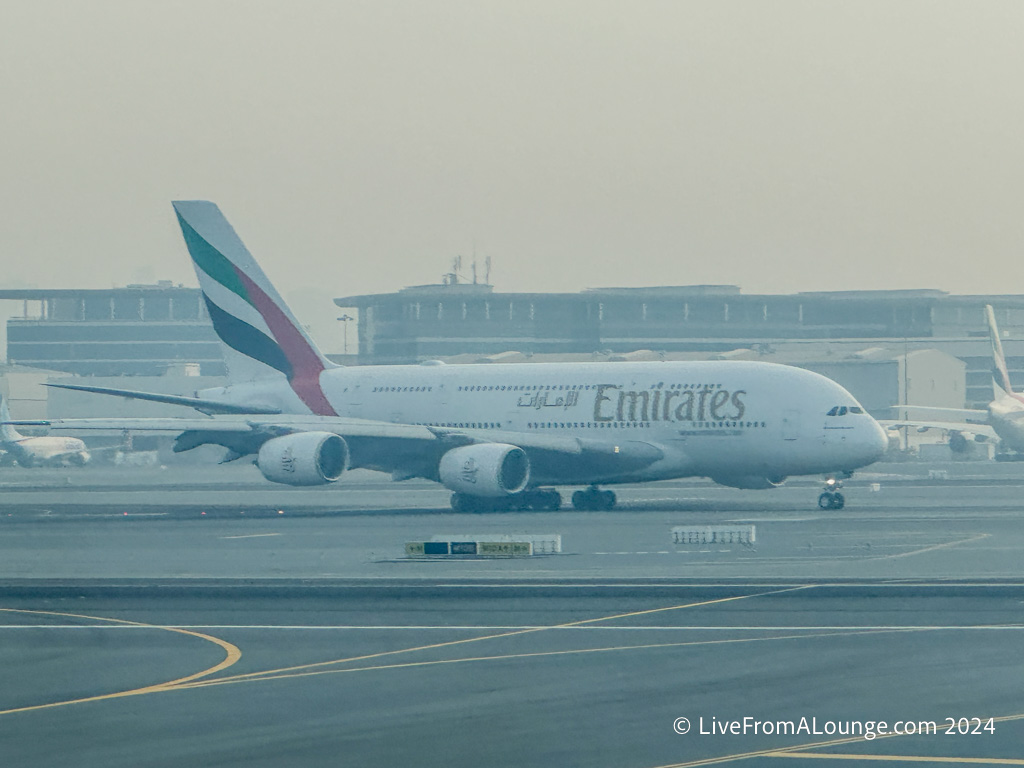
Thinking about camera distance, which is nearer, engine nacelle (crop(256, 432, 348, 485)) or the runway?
the runway

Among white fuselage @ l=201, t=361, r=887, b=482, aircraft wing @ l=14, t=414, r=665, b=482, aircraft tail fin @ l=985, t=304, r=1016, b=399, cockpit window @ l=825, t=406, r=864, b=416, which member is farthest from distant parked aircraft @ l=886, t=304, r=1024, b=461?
aircraft wing @ l=14, t=414, r=665, b=482

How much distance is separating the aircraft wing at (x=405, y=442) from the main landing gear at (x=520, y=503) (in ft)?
2.28

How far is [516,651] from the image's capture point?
56.6ft

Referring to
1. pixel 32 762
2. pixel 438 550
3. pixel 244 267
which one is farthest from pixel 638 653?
pixel 244 267

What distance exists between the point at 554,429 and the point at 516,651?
30.3 metres

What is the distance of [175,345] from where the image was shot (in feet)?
655

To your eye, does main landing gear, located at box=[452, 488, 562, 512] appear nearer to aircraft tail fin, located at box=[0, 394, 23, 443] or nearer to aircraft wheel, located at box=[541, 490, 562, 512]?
aircraft wheel, located at box=[541, 490, 562, 512]

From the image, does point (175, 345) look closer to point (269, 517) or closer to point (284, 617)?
point (269, 517)

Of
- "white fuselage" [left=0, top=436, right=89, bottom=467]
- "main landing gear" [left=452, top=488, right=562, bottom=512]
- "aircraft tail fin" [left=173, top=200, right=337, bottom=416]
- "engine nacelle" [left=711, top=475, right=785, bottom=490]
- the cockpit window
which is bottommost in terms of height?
"main landing gear" [left=452, top=488, right=562, bottom=512]

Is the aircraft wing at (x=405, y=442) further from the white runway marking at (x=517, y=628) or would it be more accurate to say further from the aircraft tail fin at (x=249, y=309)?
the white runway marking at (x=517, y=628)

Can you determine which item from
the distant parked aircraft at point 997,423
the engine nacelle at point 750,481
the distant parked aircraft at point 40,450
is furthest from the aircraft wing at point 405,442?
the distant parked aircraft at point 40,450

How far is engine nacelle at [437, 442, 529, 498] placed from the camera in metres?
44.0

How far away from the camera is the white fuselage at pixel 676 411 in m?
44.4

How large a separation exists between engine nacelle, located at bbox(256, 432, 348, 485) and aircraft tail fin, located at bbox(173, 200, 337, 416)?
20.9 ft
